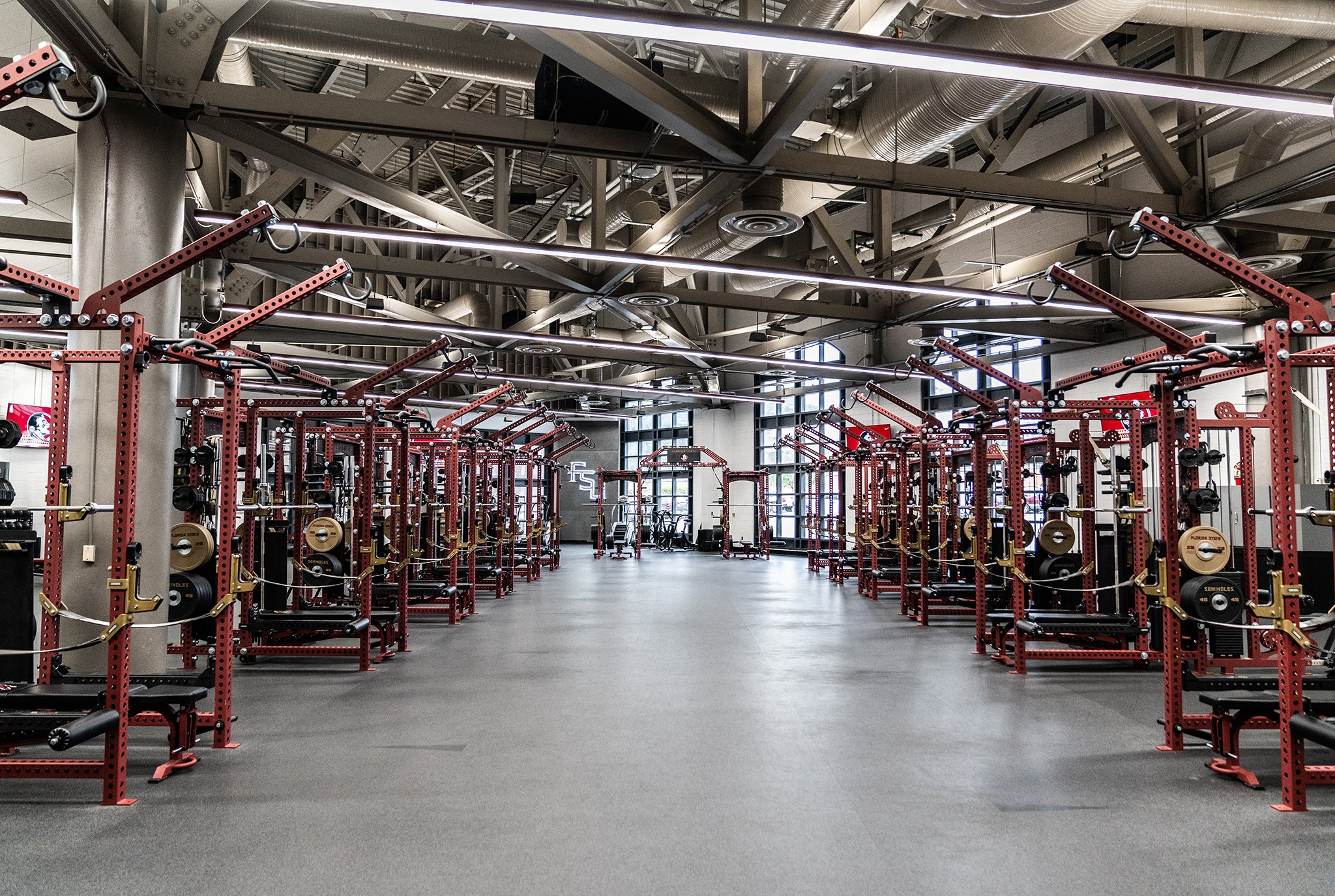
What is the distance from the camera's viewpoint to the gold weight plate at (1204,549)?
560 cm

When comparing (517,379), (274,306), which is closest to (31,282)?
(274,306)

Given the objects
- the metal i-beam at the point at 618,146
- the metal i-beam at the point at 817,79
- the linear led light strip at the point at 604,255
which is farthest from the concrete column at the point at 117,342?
the metal i-beam at the point at 817,79

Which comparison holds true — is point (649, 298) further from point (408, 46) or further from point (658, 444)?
point (658, 444)

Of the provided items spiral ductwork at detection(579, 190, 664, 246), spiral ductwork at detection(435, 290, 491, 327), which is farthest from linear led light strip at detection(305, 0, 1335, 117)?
spiral ductwork at detection(435, 290, 491, 327)

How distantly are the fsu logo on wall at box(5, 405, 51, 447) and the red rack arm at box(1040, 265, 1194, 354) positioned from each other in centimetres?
1580

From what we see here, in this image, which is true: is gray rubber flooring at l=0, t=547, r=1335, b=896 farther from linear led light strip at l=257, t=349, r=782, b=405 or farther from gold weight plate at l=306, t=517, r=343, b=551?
linear led light strip at l=257, t=349, r=782, b=405

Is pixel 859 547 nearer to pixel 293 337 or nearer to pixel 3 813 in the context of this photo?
pixel 293 337

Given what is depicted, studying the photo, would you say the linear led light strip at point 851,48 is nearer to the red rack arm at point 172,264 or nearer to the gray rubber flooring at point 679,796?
the red rack arm at point 172,264

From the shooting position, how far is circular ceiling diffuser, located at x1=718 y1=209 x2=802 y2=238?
24.2 ft

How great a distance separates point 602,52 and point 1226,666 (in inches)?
251

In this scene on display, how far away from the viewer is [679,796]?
12.7 ft

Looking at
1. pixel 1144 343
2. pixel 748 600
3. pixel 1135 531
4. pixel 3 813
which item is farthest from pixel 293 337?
pixel 1144 343

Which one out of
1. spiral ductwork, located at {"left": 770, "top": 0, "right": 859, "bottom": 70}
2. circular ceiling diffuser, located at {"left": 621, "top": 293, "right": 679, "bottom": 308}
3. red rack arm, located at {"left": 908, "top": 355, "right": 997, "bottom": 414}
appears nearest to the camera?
spiral ductwork, located at {"left": 770, "top": 0, "right": 859, "bottom": 70}

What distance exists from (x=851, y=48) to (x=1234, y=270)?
2052 mm
